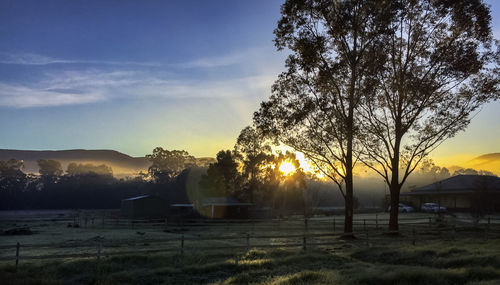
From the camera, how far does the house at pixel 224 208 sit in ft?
214

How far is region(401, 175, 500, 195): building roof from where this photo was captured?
58941 mm

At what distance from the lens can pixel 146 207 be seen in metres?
67.2

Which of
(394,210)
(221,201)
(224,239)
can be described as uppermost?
(394,210)

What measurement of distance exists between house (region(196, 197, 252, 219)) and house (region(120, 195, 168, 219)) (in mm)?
7299

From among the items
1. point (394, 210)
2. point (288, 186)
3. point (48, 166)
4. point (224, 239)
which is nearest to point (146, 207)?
point (288, 186)

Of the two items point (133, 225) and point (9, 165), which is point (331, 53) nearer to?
point (133, 225)

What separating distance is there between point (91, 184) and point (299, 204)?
7327 centimetres

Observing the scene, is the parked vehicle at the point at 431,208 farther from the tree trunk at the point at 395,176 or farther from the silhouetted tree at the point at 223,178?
the tree trunk at the point at 395,176

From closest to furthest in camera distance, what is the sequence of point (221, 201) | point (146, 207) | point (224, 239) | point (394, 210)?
→ 1. point (224, 239)
2. point (394, 210)
3. point (221, 201)
4. point (146, 207)

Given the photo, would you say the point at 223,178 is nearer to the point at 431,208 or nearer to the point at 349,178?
the point at 431,208

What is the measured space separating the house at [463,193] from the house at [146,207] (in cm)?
4383

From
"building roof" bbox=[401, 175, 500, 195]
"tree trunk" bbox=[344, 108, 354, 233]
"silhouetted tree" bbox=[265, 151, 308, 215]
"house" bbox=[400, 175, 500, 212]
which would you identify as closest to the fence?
"tree trunk" bbox=[344, 108, 354, 233]

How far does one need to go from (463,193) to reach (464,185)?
5.47 ft

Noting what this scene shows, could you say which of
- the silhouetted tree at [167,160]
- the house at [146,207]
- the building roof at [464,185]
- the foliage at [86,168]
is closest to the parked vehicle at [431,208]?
the building roof at [464,185]
